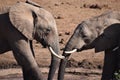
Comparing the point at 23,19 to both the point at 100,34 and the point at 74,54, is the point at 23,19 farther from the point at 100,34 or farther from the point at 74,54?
the point at 74,54

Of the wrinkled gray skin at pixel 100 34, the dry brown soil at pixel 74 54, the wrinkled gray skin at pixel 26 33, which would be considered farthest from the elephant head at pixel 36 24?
the dry brown soil at pixel 74 54

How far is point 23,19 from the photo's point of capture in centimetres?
1076

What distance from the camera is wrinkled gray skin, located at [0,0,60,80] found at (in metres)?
10.7

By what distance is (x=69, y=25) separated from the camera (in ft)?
54.9

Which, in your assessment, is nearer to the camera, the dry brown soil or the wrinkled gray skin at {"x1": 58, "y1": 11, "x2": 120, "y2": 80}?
the wrinkled gray skin at {"x1": 58, "y1": 11, "x2": 120, "y2": 80}

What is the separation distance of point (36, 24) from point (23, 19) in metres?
0.23

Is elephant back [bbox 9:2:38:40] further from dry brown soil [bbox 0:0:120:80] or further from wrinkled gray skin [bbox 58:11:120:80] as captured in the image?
dry brown soil [bbox 0:0:120:80]

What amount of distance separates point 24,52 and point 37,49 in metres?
4.00

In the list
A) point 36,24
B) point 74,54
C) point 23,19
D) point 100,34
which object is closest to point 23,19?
point 23,19

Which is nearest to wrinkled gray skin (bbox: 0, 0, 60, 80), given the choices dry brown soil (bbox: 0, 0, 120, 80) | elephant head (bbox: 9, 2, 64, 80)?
elephant head (bbox: 9, 2, 64, 80)

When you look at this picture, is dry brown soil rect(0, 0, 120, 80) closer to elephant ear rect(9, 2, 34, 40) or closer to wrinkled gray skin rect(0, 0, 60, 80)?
wrinkled gray skin rect(0, 0, 60, 80)

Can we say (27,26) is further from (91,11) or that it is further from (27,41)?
(91,11)

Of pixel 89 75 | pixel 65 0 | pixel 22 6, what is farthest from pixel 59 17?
pixel 22 6

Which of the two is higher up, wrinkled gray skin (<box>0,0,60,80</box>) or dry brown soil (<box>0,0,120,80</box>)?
wrinkled gray skin (<box>0,0,60,80</box>)
